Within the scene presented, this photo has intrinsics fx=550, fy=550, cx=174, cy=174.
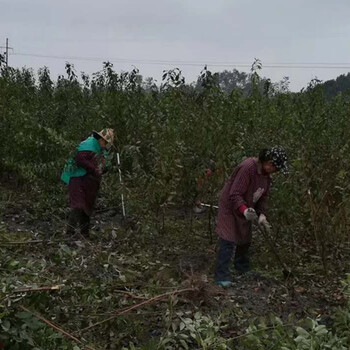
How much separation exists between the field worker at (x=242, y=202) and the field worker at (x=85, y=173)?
138 centimetres

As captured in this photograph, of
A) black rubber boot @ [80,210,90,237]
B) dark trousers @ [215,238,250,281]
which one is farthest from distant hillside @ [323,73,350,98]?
dark trousers @ [215,238,250,281]

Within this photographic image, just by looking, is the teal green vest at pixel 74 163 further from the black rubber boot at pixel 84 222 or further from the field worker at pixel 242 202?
the field worker at pixel 242 202

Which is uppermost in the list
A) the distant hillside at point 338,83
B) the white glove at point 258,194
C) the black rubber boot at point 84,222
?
the distant hillside at point 338,83

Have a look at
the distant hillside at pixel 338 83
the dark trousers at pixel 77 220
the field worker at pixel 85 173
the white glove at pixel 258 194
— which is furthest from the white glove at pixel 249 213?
the distant hillside at pixel 338 83

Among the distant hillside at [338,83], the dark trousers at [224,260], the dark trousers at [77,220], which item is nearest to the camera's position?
the dark trousers at [224,260]

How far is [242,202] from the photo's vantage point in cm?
434

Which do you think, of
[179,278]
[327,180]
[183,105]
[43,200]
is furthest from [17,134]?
[327,180]

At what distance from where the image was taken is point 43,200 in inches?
261

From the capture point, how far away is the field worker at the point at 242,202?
4289 mm

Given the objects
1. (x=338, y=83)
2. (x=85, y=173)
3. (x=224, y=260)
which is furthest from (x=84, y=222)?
(x=338, y=83)

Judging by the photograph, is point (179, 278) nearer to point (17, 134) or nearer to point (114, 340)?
point (114, 340)

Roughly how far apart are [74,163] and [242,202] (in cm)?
197

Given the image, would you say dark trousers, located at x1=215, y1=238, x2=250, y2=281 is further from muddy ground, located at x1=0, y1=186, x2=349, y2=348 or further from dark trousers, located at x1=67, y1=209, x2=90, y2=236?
dark trousers, located at x1=67, y1=209, x2=90, y2=236

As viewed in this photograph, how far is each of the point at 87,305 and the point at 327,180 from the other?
2.50m
